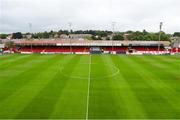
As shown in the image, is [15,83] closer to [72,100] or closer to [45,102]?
[45,102]

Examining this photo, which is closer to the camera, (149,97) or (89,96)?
(149,97)

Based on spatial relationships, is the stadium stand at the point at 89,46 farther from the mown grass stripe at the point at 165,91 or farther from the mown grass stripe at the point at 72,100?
the mown grass stripe at the point at 72,100

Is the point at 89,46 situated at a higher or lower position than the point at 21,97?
lower

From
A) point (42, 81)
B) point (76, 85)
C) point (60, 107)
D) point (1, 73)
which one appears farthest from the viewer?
point (1, 73)

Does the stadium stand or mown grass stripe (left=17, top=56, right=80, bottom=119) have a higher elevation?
mown grass stripe (left=17, top=56, right=80, bottom=119)

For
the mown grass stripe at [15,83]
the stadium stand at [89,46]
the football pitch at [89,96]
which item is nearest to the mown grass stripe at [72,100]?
the football pitch at [89,96]

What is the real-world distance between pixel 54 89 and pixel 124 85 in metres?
6.99

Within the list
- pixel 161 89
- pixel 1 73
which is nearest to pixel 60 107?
pixel 161 89

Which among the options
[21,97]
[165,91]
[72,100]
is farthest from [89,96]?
[165,91]

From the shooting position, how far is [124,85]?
109 feet

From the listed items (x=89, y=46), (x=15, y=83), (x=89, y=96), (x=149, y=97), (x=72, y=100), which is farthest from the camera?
(x=89, y=46)

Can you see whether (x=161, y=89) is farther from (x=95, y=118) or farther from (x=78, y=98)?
(x=95, y=118)

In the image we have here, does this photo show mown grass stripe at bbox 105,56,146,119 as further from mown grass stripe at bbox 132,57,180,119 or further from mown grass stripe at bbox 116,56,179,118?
mown grass stripe at bbox 132,57,180,119

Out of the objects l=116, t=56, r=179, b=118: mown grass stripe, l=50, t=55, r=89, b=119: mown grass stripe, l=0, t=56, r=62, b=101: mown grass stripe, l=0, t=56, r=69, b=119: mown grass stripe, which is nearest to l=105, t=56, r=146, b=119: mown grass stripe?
l=116, t=56, r=179, b=118: mown grass stripe
